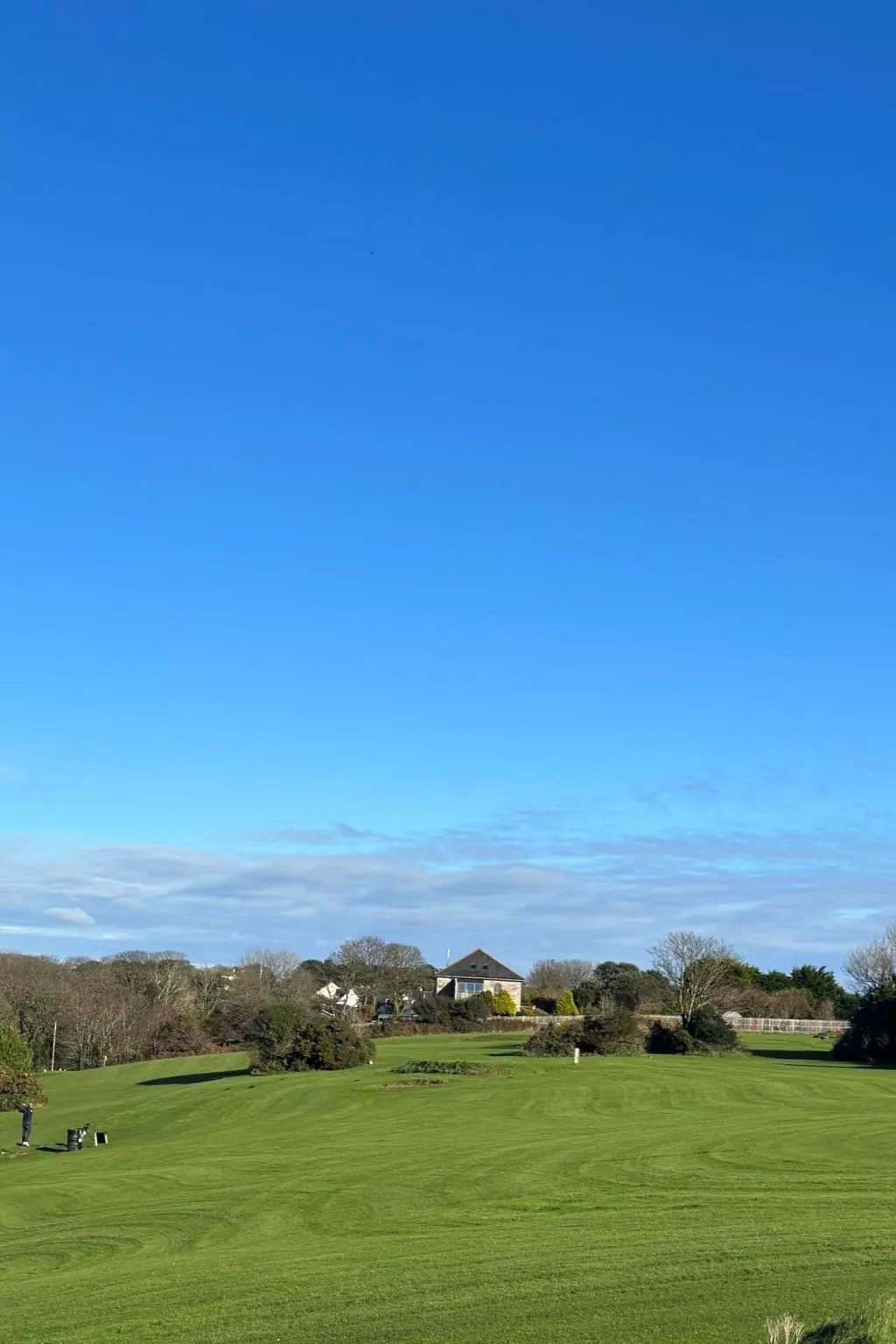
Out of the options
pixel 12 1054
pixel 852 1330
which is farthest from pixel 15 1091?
pixel 852 1330

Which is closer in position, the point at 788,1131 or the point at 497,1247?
the point at 497,1247

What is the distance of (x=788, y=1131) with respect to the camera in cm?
2919

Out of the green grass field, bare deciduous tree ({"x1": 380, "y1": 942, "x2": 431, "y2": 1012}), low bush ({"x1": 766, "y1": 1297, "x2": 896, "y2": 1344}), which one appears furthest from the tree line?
→ low bush ({"x1": 766, "y1": 1297, "x2": 896, "y2": 1344})

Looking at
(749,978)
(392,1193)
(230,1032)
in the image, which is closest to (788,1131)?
(392,1193)

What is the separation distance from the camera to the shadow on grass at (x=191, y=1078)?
59.4 m

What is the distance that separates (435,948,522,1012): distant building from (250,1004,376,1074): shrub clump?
2809 inches

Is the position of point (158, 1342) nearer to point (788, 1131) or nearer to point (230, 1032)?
point (788, 1131)

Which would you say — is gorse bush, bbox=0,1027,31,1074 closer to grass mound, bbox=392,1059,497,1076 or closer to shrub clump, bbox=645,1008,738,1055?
grass mound, bbox=392,1059,497,1076

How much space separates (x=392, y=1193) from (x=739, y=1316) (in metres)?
11.9

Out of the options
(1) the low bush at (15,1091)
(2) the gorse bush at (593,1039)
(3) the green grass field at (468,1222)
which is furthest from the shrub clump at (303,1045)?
(3) the green grass field at (468,1222)

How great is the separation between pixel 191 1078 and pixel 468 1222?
46.5 metres

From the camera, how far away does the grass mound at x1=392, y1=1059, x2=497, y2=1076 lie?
170 feet

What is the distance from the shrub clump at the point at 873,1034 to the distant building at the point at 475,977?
70028 millimetres

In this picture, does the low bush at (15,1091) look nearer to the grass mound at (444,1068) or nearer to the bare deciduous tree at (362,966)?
the grass mound at (444,1068)
